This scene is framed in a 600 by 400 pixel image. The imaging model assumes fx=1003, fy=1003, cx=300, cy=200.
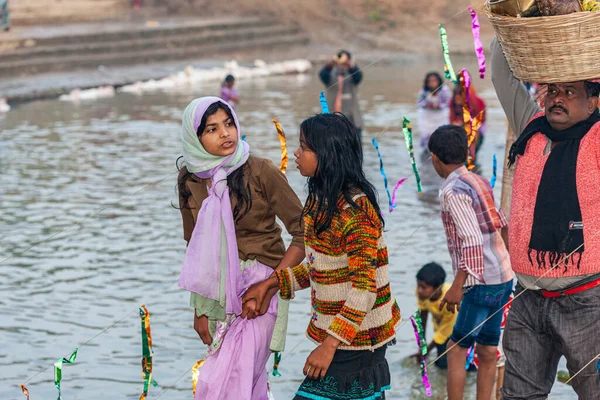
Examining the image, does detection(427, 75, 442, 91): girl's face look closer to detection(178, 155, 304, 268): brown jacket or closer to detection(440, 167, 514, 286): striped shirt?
detection(440, 167, 514, 286): striped shirt

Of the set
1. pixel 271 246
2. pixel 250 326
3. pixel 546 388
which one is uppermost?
pixel 271 246

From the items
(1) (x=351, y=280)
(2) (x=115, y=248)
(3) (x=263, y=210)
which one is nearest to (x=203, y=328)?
(3) (x=263, y=210)

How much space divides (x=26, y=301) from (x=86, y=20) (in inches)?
829

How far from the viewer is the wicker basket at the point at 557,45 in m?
3.22

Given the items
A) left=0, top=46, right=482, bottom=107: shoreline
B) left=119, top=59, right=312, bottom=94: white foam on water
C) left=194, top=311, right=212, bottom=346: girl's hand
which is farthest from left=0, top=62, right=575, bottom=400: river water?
left=119, top=59, right=312, bottom=94: white foam on water

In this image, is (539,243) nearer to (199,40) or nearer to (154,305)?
(154,305)

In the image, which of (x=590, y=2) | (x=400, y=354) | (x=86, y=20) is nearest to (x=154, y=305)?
(x=400, y=354)

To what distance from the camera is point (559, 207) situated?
3.35 meters

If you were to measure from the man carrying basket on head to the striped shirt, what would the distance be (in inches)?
26.1

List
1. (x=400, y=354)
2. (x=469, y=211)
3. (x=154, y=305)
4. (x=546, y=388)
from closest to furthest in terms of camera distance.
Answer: (x=546, y=388), (x=469, y=211), (x=400, y=354), (x=154, y=305)

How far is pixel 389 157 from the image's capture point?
40.2 ft

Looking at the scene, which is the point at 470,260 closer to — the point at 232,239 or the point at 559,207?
the point at 559,207

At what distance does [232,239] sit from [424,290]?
2.34 m

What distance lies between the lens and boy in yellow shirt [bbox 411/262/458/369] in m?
5.65
